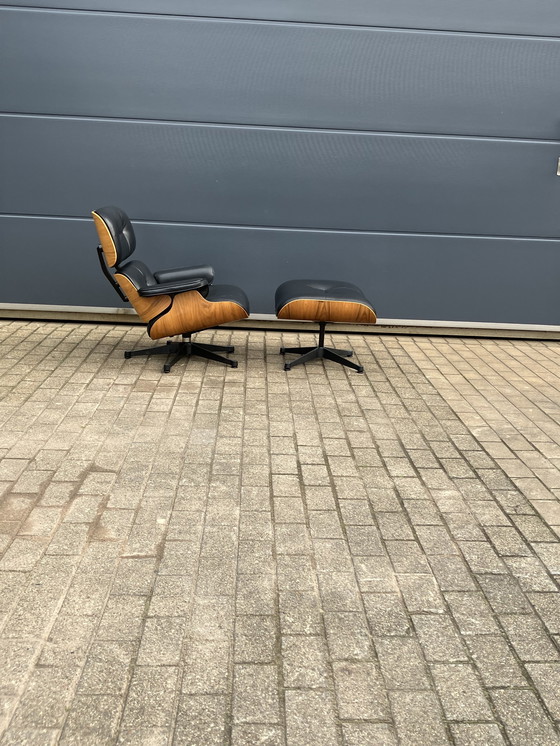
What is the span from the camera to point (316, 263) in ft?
19.1

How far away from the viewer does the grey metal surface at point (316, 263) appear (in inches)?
226

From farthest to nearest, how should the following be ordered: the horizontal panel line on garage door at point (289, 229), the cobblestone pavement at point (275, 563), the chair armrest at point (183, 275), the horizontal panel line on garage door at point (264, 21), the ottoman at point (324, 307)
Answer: the horizontal panel line on garage door at point (289, 229), the horizontal panel line on garage door at point (264, 21), the chair armrest at point (183, 275), the ottoman at point (324, 307), the cobblestone pavement at point (275, 563)

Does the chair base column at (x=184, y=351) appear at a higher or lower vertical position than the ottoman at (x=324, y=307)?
lower

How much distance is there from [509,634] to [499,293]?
4.07 meters

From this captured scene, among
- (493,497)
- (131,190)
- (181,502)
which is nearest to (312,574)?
(181,502)

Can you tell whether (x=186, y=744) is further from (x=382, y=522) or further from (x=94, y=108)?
(x=94, y=108)

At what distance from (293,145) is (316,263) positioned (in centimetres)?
86

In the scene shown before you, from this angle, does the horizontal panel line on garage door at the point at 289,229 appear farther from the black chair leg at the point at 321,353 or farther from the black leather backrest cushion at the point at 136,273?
the black chair leg at the point at 321,353

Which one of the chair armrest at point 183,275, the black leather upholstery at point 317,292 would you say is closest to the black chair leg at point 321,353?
the black leather upholstery at point 317,292

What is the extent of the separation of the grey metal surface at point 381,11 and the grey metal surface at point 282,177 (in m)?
0.76

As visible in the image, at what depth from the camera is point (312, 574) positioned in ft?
8.24

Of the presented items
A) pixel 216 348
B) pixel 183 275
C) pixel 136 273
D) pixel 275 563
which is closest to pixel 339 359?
pixel 216 348

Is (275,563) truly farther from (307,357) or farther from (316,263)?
Answer: (316,263)

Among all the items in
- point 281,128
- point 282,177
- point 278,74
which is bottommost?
point 282,177
